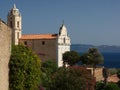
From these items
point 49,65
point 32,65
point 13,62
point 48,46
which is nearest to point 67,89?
point 32,65

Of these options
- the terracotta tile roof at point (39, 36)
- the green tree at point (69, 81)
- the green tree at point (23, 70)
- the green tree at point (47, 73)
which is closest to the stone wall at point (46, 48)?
the terracotta tile roof at point (39, 36)

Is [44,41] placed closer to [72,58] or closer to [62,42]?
[62,42]

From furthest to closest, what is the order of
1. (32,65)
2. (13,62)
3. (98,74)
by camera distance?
→ (98,74) < (32,65) < (13,62)

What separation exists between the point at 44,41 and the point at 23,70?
186ft

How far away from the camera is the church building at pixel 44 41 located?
77938 millimetres

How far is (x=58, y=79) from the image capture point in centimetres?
3042

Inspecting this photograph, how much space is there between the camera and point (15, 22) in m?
82.0

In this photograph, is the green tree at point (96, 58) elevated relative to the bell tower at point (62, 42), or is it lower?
lower

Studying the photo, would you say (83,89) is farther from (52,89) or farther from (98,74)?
(98,74)

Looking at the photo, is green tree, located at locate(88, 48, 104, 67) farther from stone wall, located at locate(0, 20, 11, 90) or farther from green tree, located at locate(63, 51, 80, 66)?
stone wall, located at locate(0, 20, 11, 90)

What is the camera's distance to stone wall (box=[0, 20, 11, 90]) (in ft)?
62.6

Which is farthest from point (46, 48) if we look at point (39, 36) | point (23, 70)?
point (23, 70)

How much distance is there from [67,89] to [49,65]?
35221 mm

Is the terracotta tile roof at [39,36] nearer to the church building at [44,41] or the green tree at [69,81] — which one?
the church building at [44,41]
